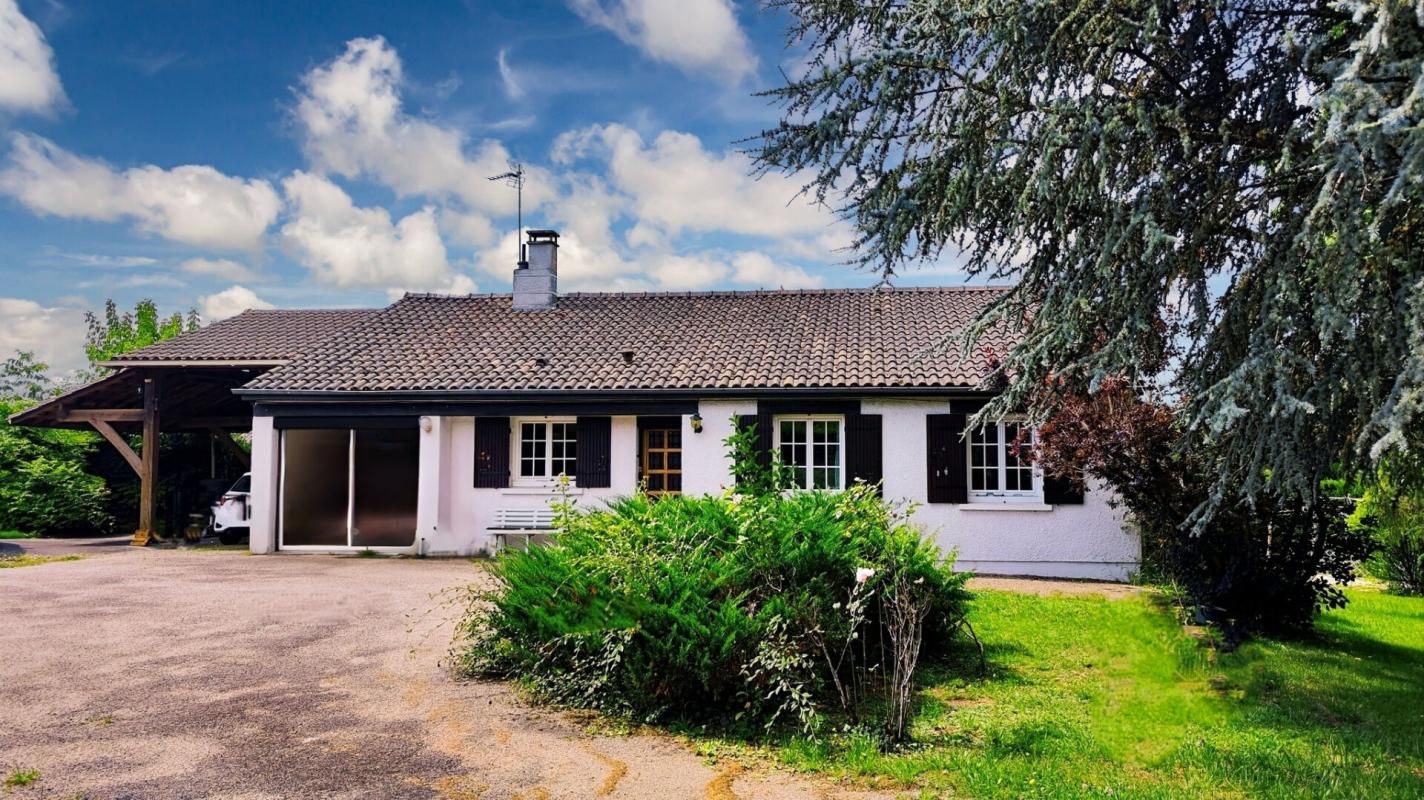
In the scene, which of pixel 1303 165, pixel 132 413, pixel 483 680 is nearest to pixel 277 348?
pixel 132 413

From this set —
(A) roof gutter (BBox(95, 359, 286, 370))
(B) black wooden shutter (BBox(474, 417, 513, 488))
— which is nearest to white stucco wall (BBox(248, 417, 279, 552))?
(A) roof gutter (BBox(95, 359, 286, 370))

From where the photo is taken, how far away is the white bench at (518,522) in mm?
16375

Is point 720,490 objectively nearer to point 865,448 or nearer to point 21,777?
point 865,448

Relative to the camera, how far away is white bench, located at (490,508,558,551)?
16375 mm

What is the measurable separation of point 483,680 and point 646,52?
6461mm

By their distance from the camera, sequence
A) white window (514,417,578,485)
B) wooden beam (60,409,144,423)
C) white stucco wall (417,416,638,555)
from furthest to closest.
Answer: wooden beam (60,409,144,423) → white window (514,417,578,485) → white stucco wall (417,416,638,555)

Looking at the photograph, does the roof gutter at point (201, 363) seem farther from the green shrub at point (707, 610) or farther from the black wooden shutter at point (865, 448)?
the green shrub at point (707, 610)

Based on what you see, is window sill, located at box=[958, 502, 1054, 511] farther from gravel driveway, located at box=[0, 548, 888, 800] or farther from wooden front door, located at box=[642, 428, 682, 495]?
gravel driveway, located at box=[0, 548, 888, 800]

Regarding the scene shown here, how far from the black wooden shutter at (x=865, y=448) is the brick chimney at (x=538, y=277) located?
8.20 m

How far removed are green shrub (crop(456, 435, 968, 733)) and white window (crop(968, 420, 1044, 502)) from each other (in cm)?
728

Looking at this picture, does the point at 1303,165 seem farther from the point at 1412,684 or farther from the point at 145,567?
the point at 145,567

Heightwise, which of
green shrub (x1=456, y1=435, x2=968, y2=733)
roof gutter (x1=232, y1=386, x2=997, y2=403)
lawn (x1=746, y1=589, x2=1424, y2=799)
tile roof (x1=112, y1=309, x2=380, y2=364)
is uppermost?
tile roof (x1=112, y1=309, x2=380, y2=364)

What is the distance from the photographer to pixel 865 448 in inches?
612

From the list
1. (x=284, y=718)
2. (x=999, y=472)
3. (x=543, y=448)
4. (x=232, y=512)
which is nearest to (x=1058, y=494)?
(x=999, y=472)
